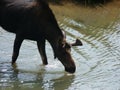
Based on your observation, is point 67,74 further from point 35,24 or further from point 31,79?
point 35,24

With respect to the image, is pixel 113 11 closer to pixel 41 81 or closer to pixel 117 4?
pixel 117 4

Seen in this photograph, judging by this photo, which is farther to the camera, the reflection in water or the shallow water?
the shallow water

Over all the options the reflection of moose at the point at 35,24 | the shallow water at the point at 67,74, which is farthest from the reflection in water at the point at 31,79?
the reflection of moose at the point at 35,24

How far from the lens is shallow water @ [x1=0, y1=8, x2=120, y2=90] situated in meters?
8.58

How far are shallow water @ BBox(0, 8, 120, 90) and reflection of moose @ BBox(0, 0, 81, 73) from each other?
0.31m

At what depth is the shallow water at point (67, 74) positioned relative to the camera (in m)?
8.58

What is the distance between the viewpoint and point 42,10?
30.0ft

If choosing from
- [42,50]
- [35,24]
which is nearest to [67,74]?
[42,50]

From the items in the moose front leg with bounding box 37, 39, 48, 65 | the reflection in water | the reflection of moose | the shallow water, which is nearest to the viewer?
the reflection in water

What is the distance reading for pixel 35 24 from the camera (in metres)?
9.18

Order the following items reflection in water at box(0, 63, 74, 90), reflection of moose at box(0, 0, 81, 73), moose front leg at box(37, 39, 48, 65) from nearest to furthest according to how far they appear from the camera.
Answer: reflection in water at box(0, 63, 74, 90) < reflection of moose at box(0, 0, 81, 73) < moose front leg at box(37, 39, 48, 65)

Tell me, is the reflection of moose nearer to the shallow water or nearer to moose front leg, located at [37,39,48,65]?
moose front leg, located at [37,39,48,65]

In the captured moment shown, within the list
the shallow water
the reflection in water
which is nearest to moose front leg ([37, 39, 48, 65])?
the shallow water

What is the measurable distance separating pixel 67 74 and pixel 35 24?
1214 mm
